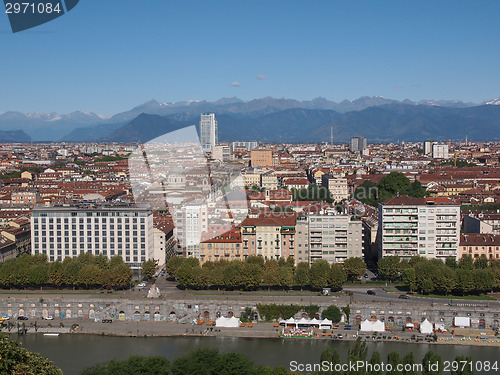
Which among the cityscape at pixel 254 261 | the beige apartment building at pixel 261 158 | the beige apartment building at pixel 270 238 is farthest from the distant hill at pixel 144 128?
the beige apartment building at pixel 270 238

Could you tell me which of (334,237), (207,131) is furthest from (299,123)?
(334,237)

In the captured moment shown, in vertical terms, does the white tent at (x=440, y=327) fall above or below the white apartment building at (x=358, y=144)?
below

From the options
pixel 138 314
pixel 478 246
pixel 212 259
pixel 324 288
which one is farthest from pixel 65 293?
pixel 478 246

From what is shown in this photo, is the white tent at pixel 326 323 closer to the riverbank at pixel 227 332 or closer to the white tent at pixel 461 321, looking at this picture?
the riverbank at pixel 227 332

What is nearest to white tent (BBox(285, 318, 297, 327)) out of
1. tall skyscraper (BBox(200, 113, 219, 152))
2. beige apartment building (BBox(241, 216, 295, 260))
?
beige apartment building (BBox(241, 216, 295, 260))

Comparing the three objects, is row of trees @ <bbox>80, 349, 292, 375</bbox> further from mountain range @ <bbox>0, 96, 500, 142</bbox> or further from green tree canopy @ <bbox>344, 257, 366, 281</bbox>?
mountain range @ <bbox>0, 96, 500, 142</bbox>

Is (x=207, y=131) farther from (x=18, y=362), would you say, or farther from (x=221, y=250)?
(x=18, y=362)
